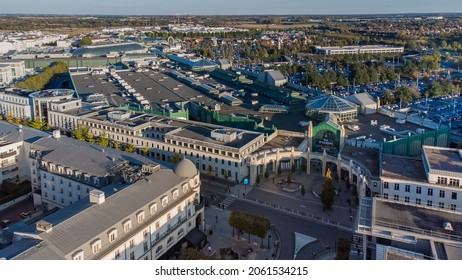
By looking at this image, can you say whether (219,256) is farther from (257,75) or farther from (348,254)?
(257,75)

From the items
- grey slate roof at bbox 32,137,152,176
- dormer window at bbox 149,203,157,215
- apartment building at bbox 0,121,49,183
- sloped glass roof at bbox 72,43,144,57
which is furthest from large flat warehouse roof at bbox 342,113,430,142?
sloped glass roof at bbox 72,43,144,57

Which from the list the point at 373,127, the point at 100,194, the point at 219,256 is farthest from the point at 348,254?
the point at 373,127

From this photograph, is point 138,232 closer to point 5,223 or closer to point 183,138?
point 5,223

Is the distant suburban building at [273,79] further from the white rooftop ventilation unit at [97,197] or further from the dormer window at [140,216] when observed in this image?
the white rooftop ventilation unit at [97,197]

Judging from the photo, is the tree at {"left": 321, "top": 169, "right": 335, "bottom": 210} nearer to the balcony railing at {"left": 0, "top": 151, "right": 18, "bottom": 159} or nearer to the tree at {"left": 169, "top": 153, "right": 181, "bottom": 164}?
the tree at {"left": 169, "top": 153, "right": 181, "bottom": 164}

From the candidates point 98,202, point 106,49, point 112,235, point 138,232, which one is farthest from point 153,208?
point 106,49

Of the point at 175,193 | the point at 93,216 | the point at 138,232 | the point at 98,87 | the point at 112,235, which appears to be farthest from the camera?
the point at 98,87

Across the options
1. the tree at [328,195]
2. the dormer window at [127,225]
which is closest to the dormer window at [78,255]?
the dormer window at [127,225]
